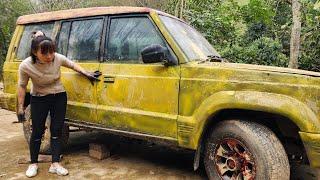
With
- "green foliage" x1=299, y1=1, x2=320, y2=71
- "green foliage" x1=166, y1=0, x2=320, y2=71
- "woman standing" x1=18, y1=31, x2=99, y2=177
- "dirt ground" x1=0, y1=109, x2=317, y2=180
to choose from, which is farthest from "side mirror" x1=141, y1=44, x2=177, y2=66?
"green foliage" x1=299, y1=1, x2=320, y2=71

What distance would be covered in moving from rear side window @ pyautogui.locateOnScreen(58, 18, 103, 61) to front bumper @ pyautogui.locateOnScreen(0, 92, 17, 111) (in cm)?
110

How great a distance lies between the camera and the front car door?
4.17m

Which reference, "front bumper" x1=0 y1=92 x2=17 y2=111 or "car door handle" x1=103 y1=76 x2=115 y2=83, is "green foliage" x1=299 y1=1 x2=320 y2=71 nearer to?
"car door handle" x1=103 y1=76 x2=115 y2=83

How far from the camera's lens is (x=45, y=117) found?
Answer: 4617mm

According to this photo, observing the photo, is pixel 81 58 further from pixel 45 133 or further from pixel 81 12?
pixel 45 133

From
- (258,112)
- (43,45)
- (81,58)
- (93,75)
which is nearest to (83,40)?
(81,58)

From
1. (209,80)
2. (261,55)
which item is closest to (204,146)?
(209,80)

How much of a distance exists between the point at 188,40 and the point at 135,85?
835 millimetres

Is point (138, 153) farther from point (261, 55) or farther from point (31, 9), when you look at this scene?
point (31, 9)

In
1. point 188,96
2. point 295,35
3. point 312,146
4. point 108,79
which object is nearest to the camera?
point 312,146

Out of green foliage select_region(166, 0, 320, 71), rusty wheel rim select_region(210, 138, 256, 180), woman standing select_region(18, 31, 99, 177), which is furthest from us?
green foliage select_region(166, 0, 320, 71)

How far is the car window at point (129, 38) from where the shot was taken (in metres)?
4.46

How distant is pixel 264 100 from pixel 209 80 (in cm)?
63

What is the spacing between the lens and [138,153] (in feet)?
18.4
